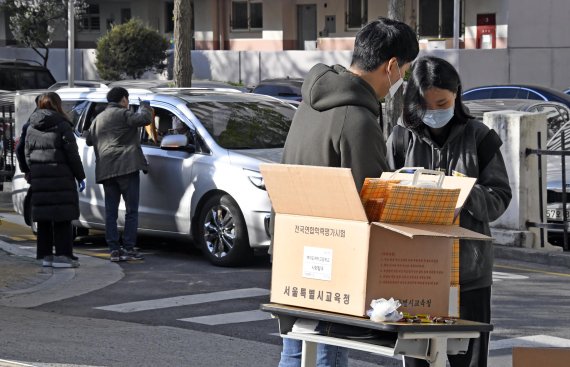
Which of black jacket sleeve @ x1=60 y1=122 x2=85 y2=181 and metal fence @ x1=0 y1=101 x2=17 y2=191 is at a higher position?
black jacket sleeve @ x1=60 y1=122 x2=85 y2=181

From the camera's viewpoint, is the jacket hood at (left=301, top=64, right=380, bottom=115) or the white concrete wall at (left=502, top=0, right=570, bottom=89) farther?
the white concrete wall at (left=502, top=0, right=570, bottom=89)

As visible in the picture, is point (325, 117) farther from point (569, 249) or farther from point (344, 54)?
point (344, 54)

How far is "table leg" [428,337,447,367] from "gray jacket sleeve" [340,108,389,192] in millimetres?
682

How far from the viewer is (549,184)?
43.4 feet

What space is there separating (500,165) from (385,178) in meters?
0.97

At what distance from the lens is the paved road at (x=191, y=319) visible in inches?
304

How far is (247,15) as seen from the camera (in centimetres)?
5147

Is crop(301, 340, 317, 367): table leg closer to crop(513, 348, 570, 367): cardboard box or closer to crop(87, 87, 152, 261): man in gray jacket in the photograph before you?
crop(513, 348, 570, 367): cardboard box

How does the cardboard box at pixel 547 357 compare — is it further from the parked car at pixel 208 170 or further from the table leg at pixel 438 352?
the parked car at pixel 208 170

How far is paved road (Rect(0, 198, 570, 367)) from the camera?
25.3 ft

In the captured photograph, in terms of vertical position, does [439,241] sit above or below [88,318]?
above

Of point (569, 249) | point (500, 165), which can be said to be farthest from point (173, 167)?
point (500, 165)

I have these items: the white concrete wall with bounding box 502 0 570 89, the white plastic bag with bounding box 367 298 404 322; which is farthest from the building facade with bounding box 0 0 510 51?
the white plastic bag with bounding box 367 298 404 322

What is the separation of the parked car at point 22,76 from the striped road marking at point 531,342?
21773 millimetres
